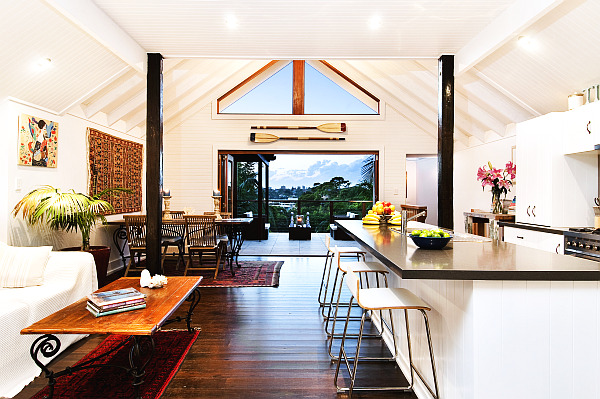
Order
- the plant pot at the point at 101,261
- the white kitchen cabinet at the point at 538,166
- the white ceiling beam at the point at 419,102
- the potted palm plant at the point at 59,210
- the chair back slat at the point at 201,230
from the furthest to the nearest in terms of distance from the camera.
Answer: the white ceiling beam at the point at 419,102
the chair back slat at the point at 201,230
the plant pot at the point at 101,261
the white kitchen cabinet at the point at 538,166
the potted palm plant at the point at 59,210

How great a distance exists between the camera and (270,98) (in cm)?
829

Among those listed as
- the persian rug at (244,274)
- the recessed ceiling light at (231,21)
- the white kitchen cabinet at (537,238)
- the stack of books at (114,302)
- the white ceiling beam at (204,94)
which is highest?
the white ceiling beam at (204,94)

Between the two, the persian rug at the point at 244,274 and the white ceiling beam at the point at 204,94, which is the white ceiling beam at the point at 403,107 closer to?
the white ceiling beam at the point at 204,94

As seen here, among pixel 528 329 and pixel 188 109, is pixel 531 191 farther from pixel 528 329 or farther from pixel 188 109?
pixel 188 109

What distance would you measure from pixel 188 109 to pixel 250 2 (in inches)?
198

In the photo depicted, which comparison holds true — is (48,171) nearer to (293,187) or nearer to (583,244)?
(583,244)

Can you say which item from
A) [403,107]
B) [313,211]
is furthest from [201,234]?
[313,211]

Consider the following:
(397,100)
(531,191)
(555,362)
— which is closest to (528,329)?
(555,362)

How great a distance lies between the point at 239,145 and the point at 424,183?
19.2 feet

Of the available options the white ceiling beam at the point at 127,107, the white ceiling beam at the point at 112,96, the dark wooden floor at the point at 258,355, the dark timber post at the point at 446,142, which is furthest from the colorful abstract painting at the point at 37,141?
the dark timber post at the point at 446,142

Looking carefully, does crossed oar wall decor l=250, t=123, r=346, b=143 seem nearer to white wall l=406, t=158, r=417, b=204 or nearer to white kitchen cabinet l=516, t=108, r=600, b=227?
white wall l=406, t=158, r=417, b=204

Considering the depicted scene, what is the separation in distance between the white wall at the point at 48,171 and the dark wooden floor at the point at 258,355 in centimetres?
154

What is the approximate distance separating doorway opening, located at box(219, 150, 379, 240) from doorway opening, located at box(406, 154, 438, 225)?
1.18 meters

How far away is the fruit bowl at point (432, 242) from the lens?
235cm
